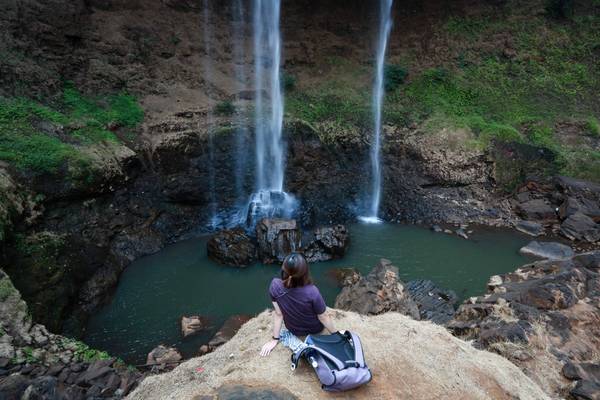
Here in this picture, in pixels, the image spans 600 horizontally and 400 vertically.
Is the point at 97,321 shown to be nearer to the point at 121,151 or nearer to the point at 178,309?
the point at 178,309

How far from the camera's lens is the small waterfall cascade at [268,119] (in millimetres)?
16984

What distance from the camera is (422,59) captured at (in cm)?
2292

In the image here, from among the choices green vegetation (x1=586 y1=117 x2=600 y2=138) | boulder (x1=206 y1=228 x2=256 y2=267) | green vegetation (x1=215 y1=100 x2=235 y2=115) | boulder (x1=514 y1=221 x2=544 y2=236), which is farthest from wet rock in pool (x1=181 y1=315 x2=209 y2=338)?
green vegetation (x1=586 y1=117 x2=600 y2=138)

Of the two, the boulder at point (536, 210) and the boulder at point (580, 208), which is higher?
the boulder at point (580, 208)

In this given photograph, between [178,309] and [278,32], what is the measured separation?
17134 millimetres

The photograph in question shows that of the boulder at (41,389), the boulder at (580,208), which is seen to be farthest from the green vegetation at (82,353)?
the boulder at (580,208)

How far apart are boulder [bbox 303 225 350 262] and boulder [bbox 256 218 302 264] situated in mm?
496

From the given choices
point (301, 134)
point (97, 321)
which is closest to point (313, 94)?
point (301, 134)

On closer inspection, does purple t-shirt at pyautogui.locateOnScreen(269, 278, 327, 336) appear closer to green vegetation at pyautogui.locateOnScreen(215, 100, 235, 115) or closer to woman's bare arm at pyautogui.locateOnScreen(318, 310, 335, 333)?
woman's bare arm at pyautogui.locateOnScreen(318, 310, 335, 333)

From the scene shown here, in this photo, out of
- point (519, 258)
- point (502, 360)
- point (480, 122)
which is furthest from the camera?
point (480, 122)

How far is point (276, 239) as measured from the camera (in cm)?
1351

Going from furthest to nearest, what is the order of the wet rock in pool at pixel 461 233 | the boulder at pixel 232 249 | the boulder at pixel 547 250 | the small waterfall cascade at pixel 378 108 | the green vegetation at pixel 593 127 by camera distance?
the green vegetation at pixel 593 127, the small waterfall cascade at pixel 378 108, the wet rock in pool at pixel 461 233, the boulder at pixel 547 250, the boulder at pixel 232 249

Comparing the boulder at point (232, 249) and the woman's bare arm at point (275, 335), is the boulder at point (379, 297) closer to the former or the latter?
the boulder at point (232, 249)

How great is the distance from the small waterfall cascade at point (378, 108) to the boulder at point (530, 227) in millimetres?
5738
